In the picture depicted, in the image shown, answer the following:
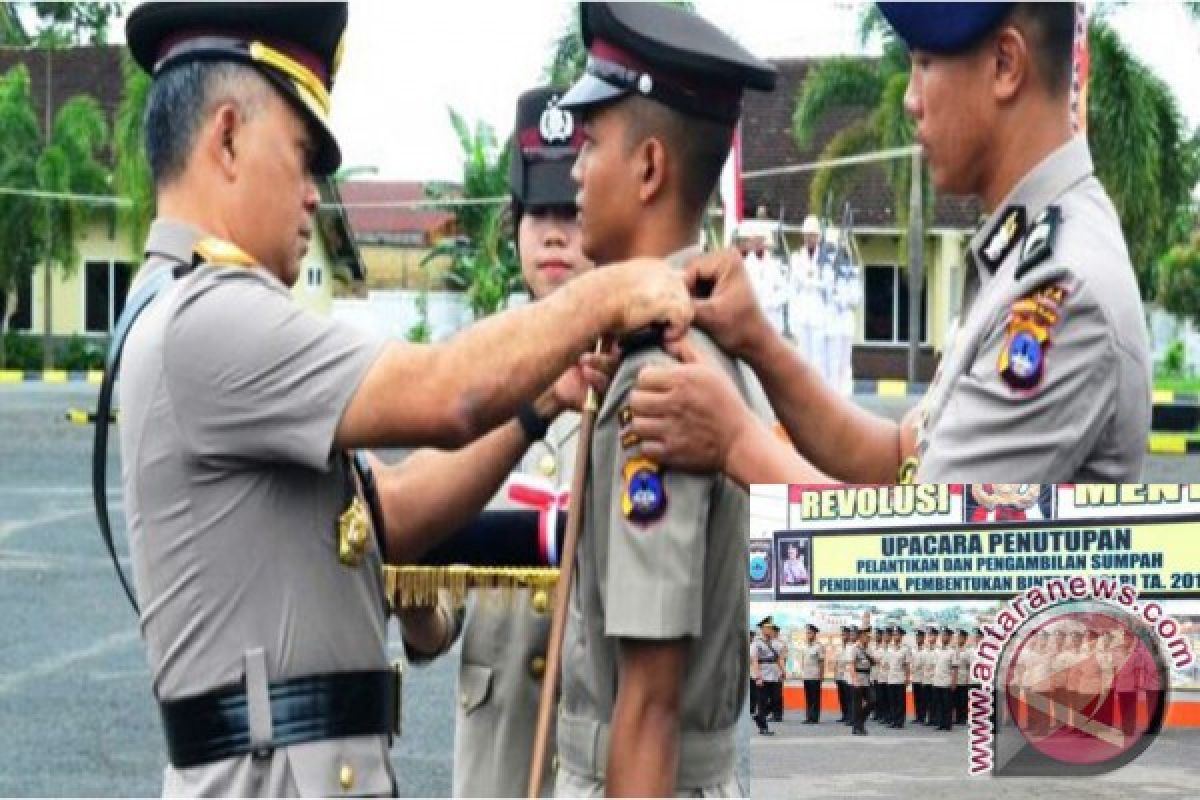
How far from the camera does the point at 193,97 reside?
3271mm

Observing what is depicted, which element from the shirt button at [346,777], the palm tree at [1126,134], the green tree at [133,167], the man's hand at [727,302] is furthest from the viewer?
the green tree at [133,167]

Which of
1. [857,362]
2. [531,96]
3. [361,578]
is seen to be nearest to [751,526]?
[361,578]

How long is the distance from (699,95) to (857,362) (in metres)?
38.3

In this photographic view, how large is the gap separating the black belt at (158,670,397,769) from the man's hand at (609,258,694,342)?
63 centimetres

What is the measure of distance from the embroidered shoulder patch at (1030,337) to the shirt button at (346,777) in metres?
1.07

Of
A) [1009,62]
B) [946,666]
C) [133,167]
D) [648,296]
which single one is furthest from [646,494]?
[133,167]

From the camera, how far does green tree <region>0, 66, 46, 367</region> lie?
42.5 metres

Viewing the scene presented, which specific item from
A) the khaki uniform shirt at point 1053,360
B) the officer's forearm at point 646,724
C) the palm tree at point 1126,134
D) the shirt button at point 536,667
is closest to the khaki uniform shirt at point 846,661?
the khaki uniform shirt at point 1053,360

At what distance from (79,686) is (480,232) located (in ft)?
116

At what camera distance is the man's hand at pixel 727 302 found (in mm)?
3312

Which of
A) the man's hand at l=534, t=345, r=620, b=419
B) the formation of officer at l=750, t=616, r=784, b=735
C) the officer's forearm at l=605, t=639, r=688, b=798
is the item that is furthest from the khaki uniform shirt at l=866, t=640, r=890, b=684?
the man's hand at l=534, t=345, r=620, b=419

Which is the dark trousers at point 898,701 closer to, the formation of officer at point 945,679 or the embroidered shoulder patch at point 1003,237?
the formation of officer at point 945,679

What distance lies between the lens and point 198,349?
3.10 metres

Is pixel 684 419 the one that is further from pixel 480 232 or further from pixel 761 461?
pixel 480 232
